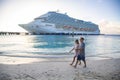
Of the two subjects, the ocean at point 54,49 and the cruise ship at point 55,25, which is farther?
the cruise ship at point 55,25

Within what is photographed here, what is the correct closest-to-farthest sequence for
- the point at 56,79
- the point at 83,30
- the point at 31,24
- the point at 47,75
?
the point at 56,79 → the point at 47,75 → the point at 31,24 → the point at 83,30

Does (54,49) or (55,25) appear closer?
(54,49)

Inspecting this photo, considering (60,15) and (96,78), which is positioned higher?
(60,15)

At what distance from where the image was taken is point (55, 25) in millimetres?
64875

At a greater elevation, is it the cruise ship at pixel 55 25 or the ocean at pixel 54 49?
the cruise ship at pixel 55 25

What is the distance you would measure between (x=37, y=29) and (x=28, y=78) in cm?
5770

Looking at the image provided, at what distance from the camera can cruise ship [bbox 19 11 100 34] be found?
61531 millimetres

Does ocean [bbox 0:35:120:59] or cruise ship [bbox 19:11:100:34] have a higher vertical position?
cruise ship [bbox 19:11:100:34]

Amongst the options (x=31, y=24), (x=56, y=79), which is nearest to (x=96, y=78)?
(x=56, y=79)

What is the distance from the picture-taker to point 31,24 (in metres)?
60.8

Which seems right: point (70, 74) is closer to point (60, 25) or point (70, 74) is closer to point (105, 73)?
point (105, 73)

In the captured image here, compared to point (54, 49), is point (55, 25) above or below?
above

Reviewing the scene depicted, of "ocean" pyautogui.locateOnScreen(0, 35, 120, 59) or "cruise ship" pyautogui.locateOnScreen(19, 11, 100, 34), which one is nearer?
"ocean" pyautogui.locateOnScreen(0, 35, 120, 59)

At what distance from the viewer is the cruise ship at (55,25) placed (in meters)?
61.5
